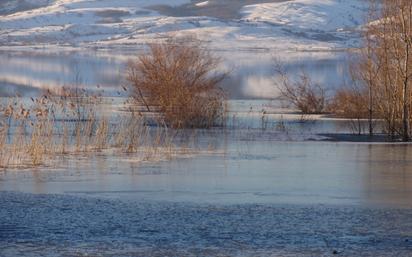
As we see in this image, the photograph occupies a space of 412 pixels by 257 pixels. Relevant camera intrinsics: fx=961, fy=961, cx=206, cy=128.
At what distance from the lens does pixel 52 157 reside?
1652 centimetres

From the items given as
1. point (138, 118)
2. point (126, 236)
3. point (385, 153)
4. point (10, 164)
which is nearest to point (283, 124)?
point (138, 118)

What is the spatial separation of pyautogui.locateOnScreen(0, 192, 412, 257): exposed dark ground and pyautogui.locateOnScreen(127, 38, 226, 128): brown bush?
1223 cm

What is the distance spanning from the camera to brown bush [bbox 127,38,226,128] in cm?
2441

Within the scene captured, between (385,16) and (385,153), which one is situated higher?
(385,16)

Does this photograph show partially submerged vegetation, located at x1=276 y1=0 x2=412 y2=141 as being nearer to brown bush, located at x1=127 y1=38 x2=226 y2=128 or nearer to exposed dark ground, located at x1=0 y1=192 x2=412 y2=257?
brown bush, located at x1=127 y1=38 x2=226 y2=128

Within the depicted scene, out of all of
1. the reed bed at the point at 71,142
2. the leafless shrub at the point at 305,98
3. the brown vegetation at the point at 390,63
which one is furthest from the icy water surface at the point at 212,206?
the leafless shrub at the point at 305,98

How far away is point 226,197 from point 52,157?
500cm

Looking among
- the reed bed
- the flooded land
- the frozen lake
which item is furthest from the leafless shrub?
the frozen lake

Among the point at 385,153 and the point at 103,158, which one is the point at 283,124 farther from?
the point at 103,158

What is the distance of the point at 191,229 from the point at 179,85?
609 inches

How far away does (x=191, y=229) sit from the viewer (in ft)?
33.6

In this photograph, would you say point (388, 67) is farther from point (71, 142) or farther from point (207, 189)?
point (207, 189)

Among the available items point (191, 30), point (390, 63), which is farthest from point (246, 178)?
point (191, 30)

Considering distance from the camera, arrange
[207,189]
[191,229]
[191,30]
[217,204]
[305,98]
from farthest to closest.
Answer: [191,30]
[305,98]
[207,189]
[217,204]
[191,229]
